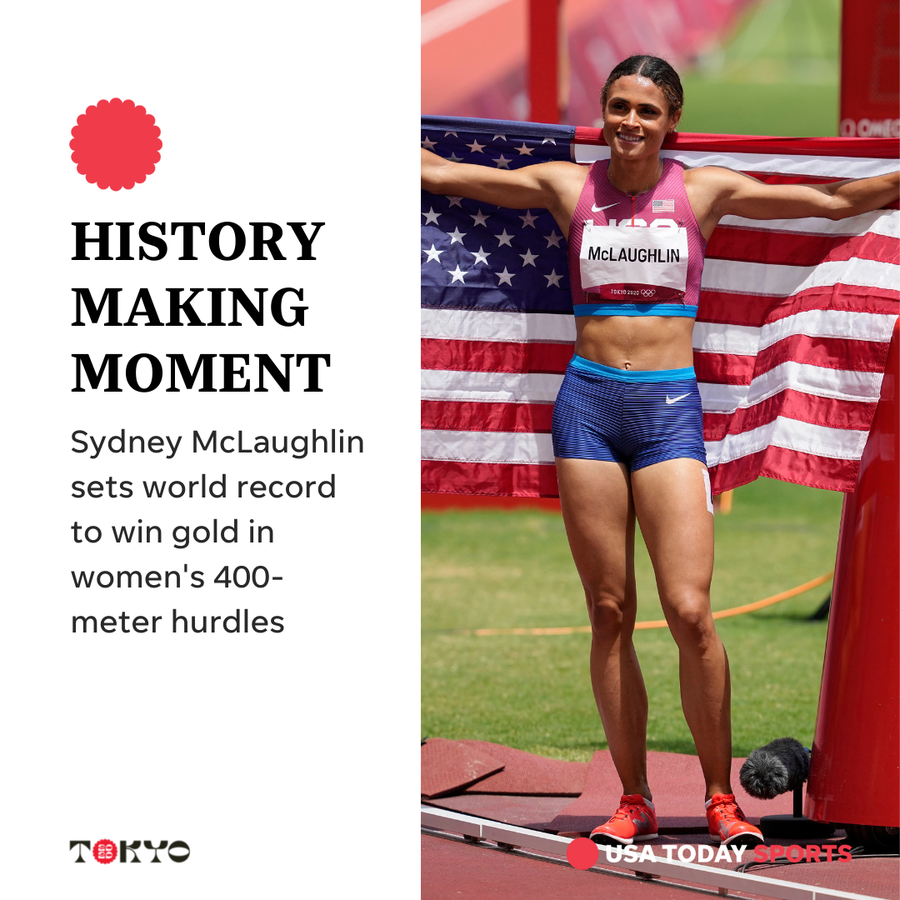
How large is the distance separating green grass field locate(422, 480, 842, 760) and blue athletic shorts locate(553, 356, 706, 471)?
2100mm

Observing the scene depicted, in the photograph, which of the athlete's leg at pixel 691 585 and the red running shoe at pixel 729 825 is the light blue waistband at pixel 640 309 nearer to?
the athlete's leg at pixel 691 585

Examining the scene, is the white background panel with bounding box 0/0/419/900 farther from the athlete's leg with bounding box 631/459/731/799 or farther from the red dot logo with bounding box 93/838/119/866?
the athlete's leg with bounding box 631/459/731/799

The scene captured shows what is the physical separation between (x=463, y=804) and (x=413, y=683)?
180 cm

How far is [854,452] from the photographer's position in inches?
183

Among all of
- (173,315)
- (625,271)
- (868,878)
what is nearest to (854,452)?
(625,271)

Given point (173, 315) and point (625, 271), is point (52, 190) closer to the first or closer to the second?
point (173, 315)

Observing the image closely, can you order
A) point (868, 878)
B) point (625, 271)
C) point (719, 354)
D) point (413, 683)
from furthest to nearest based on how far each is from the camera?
point (719, 354) < point (625, 271) < point (868, 878) < point (413, 683)

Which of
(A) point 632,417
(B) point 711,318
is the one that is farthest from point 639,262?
(B) point 711,318

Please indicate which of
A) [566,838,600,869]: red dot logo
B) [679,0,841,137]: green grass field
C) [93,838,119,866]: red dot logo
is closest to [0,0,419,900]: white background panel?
[93,838,119,866]: red dot logo

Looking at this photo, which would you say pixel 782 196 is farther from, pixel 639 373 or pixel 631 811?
pixel 631 811

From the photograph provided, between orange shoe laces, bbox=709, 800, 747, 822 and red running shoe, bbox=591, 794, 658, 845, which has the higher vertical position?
orange shoe laces, bbox=709, 800, 747, 822

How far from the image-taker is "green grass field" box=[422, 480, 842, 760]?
6875 mm

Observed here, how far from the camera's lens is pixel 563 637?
9094 mm

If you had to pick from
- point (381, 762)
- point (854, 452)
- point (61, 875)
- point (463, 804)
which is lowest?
point (463, 804)
